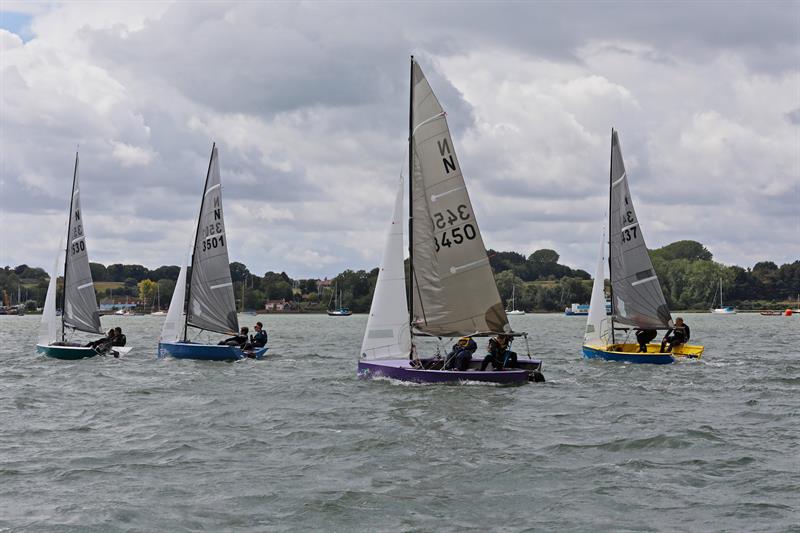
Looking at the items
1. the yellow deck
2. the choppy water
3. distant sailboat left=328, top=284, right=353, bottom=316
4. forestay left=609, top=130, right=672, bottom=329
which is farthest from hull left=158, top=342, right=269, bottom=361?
distant sailboat left=328, top=284, right=353, bottom=316

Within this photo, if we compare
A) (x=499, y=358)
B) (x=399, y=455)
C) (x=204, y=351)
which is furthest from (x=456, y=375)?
(x=204, y=351)

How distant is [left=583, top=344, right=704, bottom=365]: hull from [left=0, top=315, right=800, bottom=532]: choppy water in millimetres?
3477

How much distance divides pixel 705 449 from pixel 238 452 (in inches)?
323

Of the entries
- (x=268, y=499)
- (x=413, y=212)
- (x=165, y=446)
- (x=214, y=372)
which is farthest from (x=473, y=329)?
(x=268, y=499)

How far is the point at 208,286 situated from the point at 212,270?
0.64 meters

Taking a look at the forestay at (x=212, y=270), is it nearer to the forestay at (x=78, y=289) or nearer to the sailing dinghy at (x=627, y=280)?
the forestay at (x=78, y=289)

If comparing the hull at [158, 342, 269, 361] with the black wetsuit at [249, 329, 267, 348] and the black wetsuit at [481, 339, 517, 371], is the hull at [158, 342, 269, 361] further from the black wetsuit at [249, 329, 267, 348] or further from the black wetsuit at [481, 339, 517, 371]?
the black wetsuit at [481, 339, 517, 371]

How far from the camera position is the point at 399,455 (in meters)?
17.5

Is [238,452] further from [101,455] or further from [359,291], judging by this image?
[359,291]

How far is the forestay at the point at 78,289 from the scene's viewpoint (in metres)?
39.8

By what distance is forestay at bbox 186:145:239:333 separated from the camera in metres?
38.3

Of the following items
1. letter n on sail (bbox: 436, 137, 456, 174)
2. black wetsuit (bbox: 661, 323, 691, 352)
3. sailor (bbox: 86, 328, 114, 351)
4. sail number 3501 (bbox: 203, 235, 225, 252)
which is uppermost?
letter n on sail (bbox: 436, 137, 456, 174)

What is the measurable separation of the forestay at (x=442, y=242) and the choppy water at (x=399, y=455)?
2565mm

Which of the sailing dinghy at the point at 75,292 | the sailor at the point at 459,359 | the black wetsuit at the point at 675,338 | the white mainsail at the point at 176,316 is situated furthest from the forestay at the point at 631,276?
the sailing dinghy at the point at 75,292
